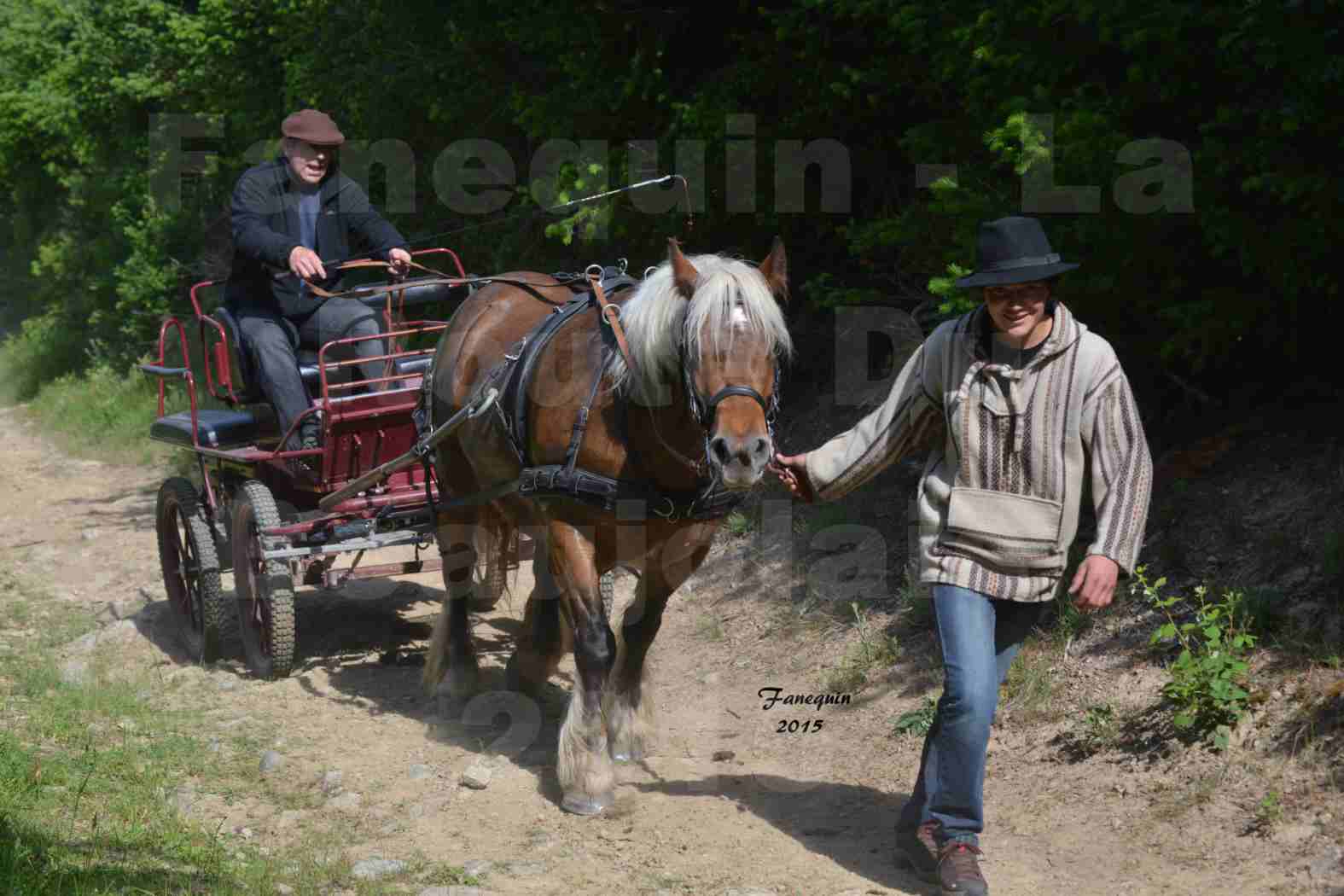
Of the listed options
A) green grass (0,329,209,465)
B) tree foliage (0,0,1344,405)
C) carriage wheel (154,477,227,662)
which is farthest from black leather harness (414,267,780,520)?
green grass (0,329,209,465)

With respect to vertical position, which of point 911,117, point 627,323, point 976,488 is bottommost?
point 976,488

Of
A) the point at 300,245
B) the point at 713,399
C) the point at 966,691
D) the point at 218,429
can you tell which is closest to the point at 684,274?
the point at 713,399

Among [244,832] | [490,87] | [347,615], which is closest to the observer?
[244,832]

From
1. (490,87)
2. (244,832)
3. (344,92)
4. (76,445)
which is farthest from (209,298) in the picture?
(244,832)

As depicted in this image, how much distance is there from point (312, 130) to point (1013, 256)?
14.0 feet

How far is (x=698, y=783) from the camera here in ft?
18.9

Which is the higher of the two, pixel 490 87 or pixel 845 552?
pixel 490 87

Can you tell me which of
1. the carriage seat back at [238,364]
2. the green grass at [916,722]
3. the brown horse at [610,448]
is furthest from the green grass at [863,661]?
the carriage seat back at [238,364]

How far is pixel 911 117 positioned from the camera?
8242mm

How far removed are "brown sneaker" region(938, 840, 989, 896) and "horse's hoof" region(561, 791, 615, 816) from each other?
1432 millimetres

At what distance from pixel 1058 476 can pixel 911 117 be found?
4447 mm

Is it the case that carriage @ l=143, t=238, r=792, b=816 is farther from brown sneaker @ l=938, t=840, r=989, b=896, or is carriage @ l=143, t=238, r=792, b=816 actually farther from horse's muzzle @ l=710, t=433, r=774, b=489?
brown sneaker @ l=938, t=840, r=989, b=896

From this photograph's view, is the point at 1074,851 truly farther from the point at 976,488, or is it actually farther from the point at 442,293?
the point at 442,293

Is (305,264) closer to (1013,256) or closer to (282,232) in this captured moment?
(282,232)
